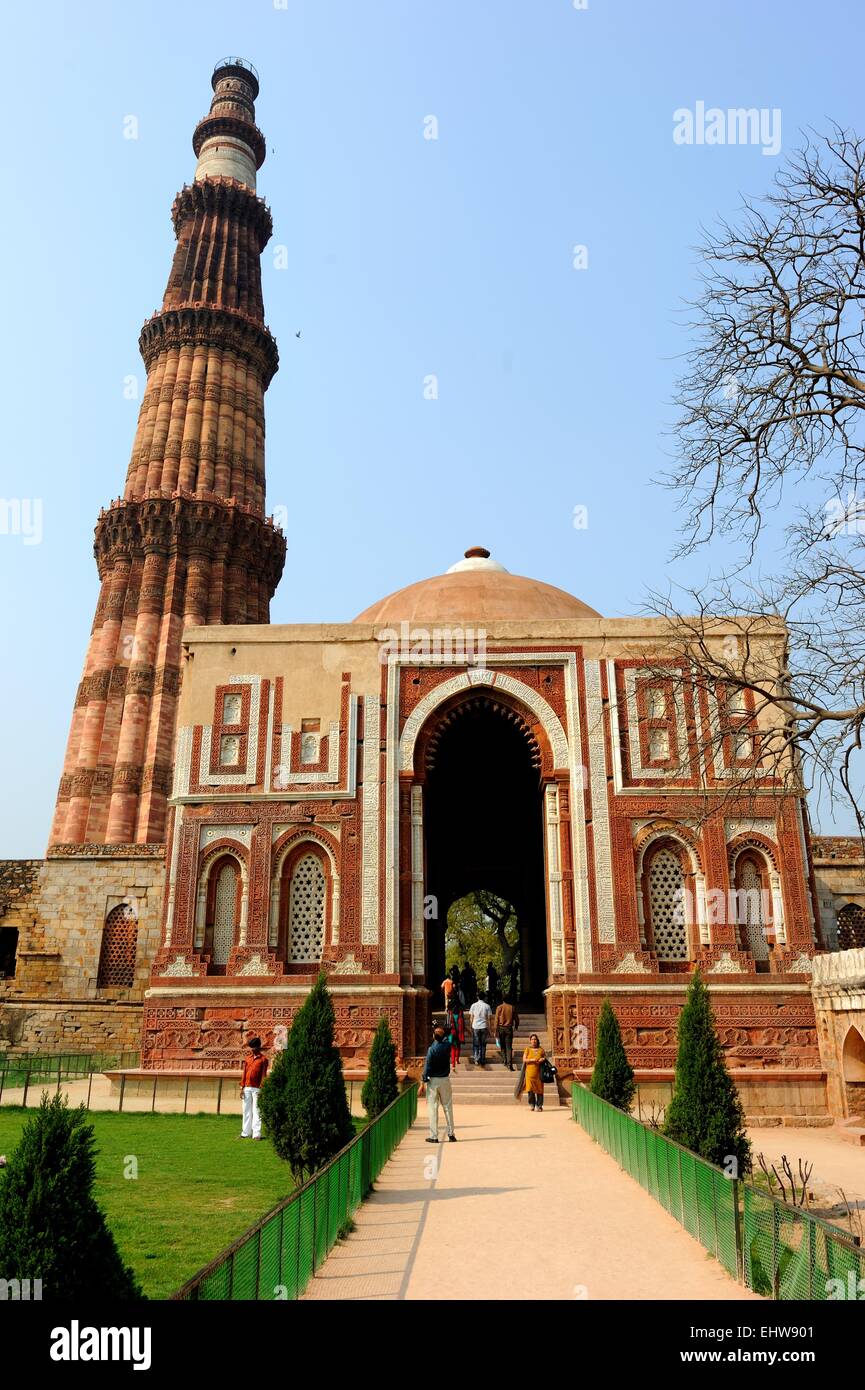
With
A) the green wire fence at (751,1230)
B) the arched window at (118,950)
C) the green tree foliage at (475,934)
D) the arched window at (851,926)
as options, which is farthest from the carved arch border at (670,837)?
the green tree foliage at (475,934)

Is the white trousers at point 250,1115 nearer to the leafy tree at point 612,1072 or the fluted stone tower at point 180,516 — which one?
the leafy tree at point 612,1072

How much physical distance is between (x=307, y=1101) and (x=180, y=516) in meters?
25.1

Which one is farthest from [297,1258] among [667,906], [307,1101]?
[667,906]

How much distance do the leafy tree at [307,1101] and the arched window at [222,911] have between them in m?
8.78

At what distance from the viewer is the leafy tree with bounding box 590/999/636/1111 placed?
42.5 feet

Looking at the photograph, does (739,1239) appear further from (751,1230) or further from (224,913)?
(224,913)

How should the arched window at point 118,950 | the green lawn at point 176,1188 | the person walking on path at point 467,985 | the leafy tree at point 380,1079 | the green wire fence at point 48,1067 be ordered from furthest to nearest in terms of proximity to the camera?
the arched window at point 118,950
the person walking on path at point 467,985
the green wire fence at point 48,1067
the leafy tree at point 380,1079
the green lawn at point 176,1188

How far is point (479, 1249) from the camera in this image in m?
6.96

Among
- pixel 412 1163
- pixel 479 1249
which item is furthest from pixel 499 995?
pixel 479 1249

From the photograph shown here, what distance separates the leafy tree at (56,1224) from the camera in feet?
12.9

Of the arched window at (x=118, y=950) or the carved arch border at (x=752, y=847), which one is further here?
the arched window at (x=118, y=950)

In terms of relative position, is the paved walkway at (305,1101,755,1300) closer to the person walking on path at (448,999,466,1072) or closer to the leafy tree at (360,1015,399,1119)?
the leafy tree at (360,1015,399,1119)

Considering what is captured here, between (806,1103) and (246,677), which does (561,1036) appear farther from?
(246,677)

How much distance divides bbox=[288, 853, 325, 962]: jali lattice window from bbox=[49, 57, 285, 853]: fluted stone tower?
32.0 feet
